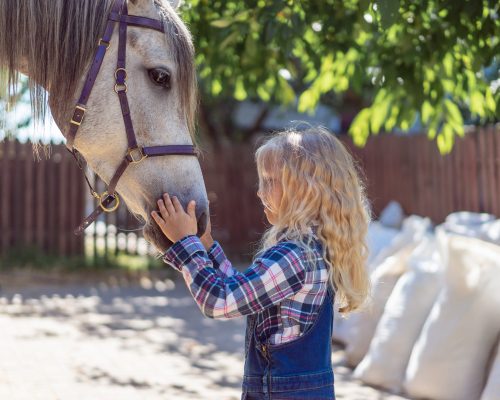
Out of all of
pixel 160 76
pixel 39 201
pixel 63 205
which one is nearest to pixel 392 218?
pixel 63 205

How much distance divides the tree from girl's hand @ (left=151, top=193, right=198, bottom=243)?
140 centimetres

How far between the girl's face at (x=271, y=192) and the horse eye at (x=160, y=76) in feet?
2.14

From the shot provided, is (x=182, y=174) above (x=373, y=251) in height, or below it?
above

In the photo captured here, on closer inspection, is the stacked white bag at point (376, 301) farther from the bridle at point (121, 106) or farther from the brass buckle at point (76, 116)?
the brass buckle at point (76, 116)

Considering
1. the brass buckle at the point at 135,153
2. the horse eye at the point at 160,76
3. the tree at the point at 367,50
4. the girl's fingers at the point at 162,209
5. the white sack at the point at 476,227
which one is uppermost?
the tree at the point at 367,50

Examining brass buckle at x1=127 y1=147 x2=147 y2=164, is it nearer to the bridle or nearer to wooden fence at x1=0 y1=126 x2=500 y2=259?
the bridle

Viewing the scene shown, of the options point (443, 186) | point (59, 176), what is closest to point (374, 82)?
point (443, 186)

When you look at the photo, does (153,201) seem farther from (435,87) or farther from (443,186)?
(443,186)

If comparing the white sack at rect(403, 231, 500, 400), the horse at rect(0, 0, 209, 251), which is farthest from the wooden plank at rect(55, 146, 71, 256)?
the horse at rect(0, 0, 209, 251)

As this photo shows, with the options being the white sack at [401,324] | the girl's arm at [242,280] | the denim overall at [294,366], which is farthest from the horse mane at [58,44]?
the white sack at [401,324]

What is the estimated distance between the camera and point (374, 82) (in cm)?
407

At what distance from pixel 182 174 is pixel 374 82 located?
1.82m

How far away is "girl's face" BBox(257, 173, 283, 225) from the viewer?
2.36 m

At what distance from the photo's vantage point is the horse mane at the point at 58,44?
2816 mm
